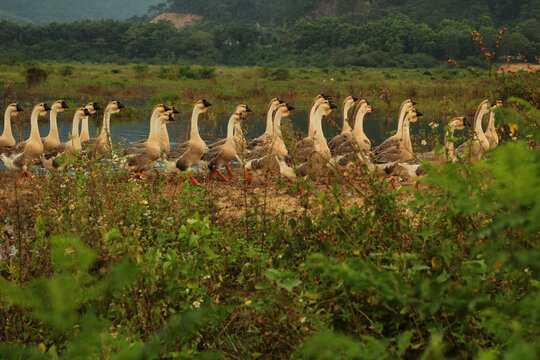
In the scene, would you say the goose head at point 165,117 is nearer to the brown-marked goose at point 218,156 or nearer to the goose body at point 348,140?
the brown-marked goose at point 218,156

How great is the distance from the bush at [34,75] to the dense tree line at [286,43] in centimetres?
3409

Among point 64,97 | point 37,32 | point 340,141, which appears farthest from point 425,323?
point 37,32

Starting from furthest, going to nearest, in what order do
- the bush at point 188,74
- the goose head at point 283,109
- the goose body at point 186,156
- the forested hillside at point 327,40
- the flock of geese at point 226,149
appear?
the forested hillside at point 327,40, the bush at point 188,74, the goose head at point 283,109, the goose body at point 186,156, the flock of geese at point 226,149

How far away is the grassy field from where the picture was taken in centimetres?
207

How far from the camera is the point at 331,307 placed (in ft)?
12.6

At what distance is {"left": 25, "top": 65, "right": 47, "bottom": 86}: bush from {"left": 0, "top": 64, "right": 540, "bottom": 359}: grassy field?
27724mm

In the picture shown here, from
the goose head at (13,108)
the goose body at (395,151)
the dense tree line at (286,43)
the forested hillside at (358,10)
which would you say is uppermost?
the forested hillside at (358,10)

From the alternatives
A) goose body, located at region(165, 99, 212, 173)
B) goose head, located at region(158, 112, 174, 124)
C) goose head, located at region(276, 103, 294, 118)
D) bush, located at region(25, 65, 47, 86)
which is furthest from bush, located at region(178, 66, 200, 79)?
goose body, located at region(165, 99, 212, 173)

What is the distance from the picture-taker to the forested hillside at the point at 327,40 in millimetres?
66938

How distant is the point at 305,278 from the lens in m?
4.25

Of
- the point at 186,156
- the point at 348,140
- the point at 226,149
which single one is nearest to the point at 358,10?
the point at 348,140

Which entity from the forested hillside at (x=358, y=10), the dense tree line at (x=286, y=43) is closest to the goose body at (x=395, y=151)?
the dense tree line at (x=286, y=43)

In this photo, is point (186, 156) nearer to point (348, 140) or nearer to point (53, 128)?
point (348, 140)

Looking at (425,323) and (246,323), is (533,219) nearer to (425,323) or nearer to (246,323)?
(425,323)
